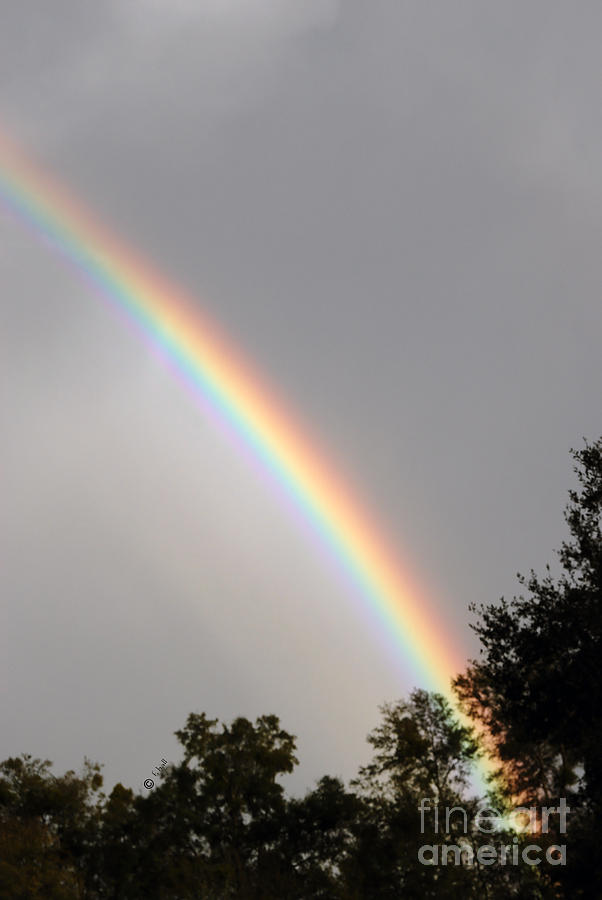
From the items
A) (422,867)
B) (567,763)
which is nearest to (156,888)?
(422,867)

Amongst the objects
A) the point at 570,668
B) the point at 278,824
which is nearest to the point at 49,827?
the point at 278,824

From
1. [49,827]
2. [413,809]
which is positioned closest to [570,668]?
[413,809]

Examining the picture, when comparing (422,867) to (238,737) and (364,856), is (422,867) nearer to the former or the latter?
(364,856)

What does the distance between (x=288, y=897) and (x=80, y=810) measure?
14.5m

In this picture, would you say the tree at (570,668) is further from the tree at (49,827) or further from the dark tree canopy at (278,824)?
the tree at (49,827)

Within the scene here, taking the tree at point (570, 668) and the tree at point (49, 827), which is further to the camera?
the tree at point (49, 827)

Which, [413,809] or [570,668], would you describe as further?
[413,809]

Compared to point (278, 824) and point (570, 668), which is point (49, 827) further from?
point (570, 668)

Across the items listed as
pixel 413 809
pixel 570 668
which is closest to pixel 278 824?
pixel 413 809

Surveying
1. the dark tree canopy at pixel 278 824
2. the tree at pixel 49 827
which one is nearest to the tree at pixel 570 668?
the dark tree canopy at pixel 278 824

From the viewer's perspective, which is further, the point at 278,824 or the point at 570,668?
the point at 278,824

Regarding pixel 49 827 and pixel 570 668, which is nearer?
pixel 570 668

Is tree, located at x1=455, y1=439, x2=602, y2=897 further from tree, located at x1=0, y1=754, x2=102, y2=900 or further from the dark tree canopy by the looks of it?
tree, located at x1=0, y1=754, x2=102, y2=900

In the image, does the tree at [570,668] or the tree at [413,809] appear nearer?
the tree at [570,668]
